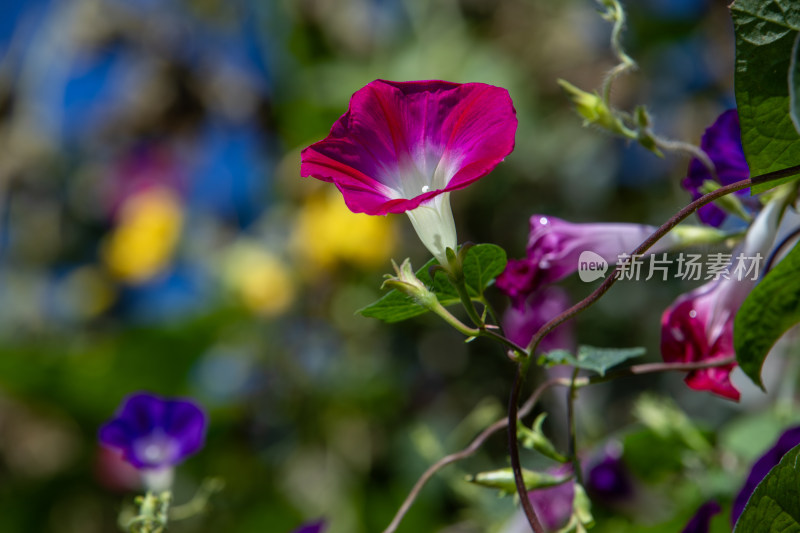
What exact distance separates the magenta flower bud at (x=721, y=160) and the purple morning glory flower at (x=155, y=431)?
27cm

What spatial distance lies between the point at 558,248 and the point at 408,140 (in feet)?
0.36

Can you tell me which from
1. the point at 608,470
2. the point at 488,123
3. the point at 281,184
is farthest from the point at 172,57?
the point at 488,123

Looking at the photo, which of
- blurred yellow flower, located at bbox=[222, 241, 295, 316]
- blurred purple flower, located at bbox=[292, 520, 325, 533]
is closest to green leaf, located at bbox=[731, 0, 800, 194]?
blurred purple flower, located at bbox=[292, 520, 325, 533]

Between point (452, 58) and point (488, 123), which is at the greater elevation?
point (488, 123)

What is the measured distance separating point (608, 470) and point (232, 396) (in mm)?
961

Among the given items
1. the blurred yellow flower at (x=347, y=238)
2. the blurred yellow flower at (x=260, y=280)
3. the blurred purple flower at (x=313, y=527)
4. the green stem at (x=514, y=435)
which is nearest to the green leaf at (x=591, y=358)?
the green stem at (x=514, y=435)

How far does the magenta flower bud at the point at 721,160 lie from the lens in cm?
37

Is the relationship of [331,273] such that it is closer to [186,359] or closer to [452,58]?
[186,359]

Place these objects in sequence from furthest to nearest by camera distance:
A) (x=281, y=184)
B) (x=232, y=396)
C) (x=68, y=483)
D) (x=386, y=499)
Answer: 1. (x=281, y=184)
2. (x=68, y=483)
3. (x=232, y=396)
4. (x=386, y=499)

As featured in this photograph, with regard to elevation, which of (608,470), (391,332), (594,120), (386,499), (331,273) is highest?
(594,120)

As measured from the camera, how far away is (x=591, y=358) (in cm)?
33

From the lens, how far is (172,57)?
6.31 feet

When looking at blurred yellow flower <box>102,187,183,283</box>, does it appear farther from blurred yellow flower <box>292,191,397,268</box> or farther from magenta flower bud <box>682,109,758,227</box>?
magenta flower bud <box>682,109,758,227</box>

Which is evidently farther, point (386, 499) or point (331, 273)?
point (331, 273)
